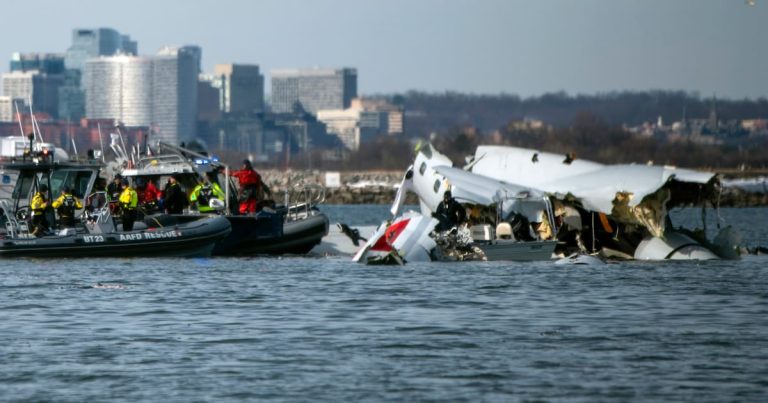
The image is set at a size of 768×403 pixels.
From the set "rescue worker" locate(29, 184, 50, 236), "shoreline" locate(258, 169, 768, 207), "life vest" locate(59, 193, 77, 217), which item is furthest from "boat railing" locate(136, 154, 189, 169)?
"shoreline" locate(258, 169, 768, 207)

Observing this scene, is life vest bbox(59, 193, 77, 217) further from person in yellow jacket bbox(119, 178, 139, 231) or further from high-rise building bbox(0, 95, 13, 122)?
high-rise building bbox(0, 95, 13, 122)

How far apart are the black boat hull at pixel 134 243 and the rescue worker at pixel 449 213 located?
5.46 meters

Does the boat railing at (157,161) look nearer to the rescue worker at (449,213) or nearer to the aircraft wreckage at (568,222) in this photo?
the aircraft wreckage at (568,222)

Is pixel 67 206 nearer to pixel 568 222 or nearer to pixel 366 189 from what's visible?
pixel 568 222

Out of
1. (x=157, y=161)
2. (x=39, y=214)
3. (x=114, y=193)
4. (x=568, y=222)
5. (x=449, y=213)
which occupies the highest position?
(x=157, y=161)

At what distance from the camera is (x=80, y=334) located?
24.3m

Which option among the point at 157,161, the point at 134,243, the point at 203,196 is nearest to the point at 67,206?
the point at 134,243

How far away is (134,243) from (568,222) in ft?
35.8

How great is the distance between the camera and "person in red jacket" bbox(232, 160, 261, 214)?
134 ft

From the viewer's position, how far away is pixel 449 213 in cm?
4062

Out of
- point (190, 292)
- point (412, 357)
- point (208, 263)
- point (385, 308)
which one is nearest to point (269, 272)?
point (208, 263)

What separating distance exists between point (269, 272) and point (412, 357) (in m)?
15.0

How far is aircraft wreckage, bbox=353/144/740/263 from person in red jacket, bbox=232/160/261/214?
9.67ft

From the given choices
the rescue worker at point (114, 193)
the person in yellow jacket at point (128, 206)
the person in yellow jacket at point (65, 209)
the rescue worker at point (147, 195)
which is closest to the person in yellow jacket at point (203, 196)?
the rescue worker at point (147, 195)
